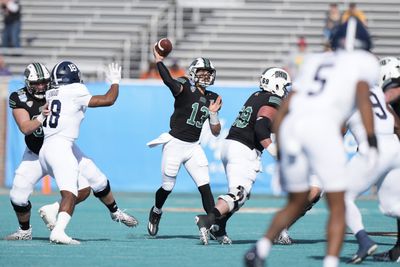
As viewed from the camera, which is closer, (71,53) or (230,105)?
(230,105)

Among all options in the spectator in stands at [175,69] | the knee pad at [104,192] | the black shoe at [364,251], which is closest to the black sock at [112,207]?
the knee pad at [104,192]

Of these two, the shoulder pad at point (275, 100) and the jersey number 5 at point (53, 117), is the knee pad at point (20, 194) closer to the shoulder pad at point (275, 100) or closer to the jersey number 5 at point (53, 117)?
the jersey number 5 at point (53, 117)

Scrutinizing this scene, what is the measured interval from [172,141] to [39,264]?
3129mm

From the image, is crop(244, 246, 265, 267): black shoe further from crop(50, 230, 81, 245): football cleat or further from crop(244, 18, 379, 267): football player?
crop(50, 230, 81, 245): football cleat

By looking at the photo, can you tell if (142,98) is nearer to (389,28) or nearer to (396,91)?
(389,28)

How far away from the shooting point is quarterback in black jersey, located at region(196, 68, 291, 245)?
35.0ft

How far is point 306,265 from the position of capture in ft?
29.6

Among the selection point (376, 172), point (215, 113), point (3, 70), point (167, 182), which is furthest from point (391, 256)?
point (3, 70)

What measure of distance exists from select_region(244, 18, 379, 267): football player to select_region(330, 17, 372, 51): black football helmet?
14 centimetres

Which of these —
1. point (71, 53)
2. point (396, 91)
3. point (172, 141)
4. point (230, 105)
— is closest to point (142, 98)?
point (230, 105)

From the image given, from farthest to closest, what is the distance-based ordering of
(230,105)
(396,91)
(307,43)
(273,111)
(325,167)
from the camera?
(307,43) < (230,105) < (273,111) < (396,91) < (325,167)

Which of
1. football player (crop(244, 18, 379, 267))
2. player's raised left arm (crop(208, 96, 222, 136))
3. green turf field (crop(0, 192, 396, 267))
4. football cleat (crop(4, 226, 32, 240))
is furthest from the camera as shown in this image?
player's raised left arm (crop(208, 96, 222, 136))

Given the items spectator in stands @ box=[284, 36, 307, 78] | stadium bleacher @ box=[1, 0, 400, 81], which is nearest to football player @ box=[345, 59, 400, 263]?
spectator in stands @ box=[284, 36, 307, 78]

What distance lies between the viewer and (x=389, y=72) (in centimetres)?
1025
